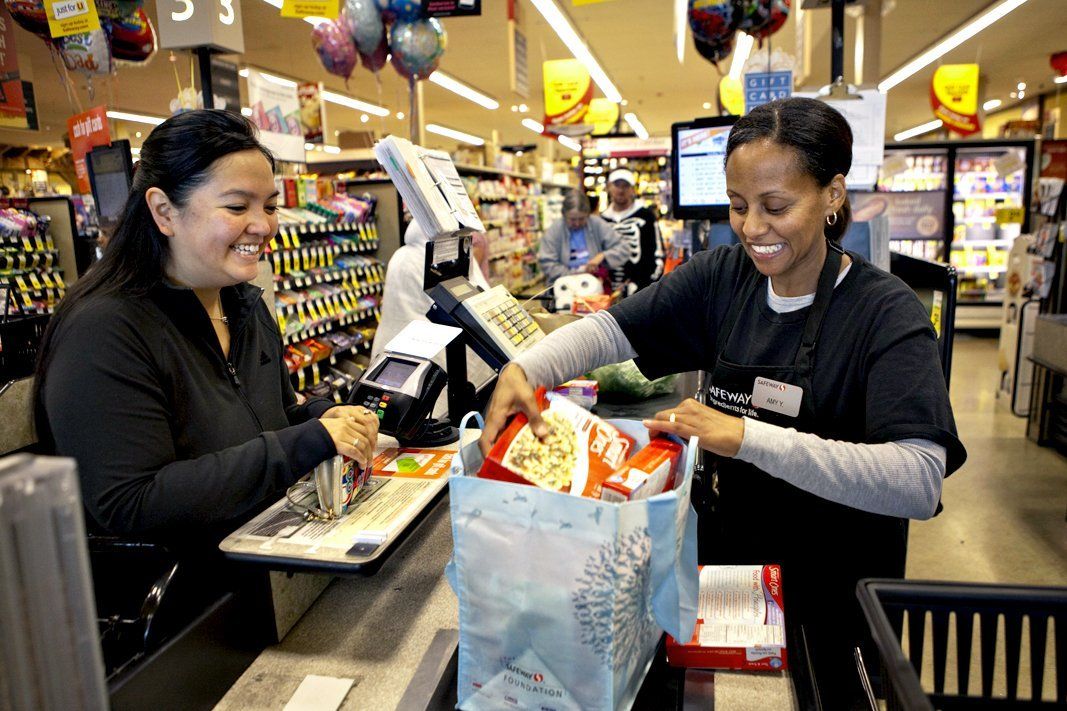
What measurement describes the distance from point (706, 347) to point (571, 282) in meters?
2.19

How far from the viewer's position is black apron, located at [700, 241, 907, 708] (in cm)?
148

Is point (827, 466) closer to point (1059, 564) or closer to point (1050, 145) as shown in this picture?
point (1059, 564)

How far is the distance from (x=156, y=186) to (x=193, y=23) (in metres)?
1.55

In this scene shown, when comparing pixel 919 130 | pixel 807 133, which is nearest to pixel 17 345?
pixel 807 133

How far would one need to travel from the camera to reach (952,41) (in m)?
11.6

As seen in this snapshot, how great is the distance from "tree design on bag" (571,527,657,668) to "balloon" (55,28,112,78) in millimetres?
4247

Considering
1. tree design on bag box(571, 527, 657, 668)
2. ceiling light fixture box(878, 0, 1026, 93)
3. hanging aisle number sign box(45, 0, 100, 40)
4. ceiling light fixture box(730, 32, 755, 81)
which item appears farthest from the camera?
ceiling light fixture box(730, 32, 755, 81)

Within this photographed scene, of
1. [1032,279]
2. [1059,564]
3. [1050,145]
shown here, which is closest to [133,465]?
[1059,564]

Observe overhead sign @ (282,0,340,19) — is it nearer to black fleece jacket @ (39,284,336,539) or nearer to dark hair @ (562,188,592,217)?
black fleece jacket @ (39,284,336,539)

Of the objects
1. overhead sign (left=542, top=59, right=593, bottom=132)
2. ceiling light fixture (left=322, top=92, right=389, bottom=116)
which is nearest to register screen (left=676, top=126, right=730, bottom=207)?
overhead sign (left=542, top=59, right=593, bottom=132)

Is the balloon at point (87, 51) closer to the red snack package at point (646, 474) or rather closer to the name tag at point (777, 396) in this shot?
the name tag at point (777, 396)

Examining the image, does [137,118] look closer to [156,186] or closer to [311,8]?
[311,8]

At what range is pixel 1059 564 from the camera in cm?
362

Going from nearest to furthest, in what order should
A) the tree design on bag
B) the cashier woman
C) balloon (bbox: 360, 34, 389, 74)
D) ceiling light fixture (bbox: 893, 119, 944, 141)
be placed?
the tree design on bag
the cashier woman
balloon (bbox: 360, 34, 389, 74)
ceiling light fixture (bbox: 893, 119, 944, 141)
